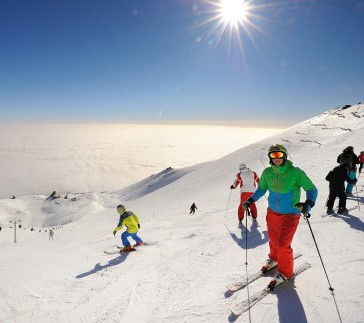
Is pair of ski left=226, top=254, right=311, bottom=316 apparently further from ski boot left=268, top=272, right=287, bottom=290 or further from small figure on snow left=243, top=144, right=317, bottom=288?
small figure on snow left=243, top=144, right=317, bottom=288

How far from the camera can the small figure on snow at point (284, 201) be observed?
423 centimetres

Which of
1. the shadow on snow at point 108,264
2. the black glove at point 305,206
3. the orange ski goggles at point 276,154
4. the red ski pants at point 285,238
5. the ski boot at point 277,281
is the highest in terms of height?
the orange ski goggles at point 276,154

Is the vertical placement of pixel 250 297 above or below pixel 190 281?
above

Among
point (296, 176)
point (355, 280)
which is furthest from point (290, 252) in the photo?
point (296, 176)

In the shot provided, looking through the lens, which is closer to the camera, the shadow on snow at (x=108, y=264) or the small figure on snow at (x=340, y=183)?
the shadow on snow at (x=108, y=264)

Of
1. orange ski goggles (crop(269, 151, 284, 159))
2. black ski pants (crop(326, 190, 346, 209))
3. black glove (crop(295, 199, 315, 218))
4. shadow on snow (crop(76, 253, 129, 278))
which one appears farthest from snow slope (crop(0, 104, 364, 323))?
orange ski goggles (crop(269, 151, 284, 159))

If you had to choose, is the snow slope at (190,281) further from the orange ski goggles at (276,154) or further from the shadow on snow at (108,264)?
the orange ski goggles at (276,154)

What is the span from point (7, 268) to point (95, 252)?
9.07 ft

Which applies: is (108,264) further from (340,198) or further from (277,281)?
(340,198)

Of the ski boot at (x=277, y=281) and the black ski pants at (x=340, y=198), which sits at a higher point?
the black ski pants at (x=340, y=198)

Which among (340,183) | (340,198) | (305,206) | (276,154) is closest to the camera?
(305,206)

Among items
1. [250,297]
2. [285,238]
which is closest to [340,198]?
[285,238]

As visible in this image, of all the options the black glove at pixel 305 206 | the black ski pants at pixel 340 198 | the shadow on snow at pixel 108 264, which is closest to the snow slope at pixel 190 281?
the shadow on snow at pixel 108 264

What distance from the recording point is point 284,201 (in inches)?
173
